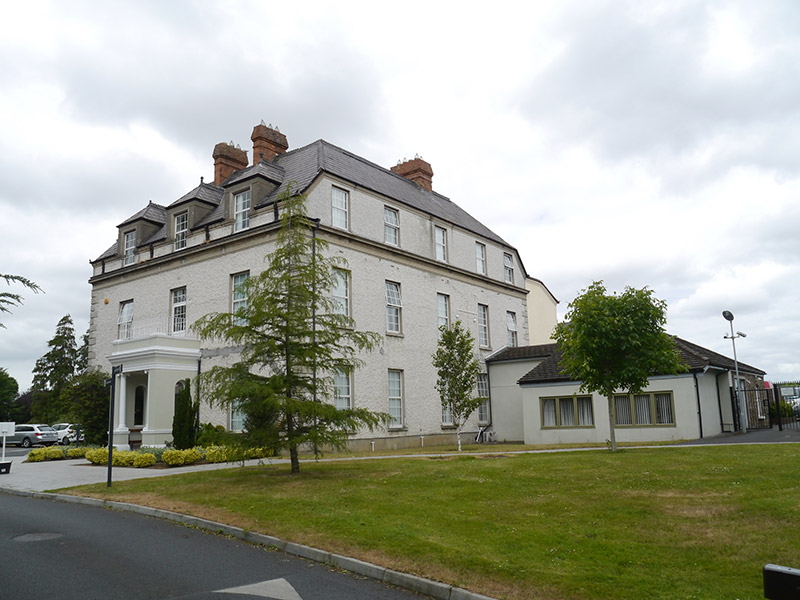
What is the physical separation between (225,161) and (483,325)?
16221 mm

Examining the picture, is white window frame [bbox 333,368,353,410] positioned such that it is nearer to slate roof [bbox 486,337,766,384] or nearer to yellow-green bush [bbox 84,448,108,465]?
slate roof [bbox 486,337,766,384]

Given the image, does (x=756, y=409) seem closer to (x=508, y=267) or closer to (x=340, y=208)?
(x=508, y=267)

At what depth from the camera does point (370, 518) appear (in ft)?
33.5

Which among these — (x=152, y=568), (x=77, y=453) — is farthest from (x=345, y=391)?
(x=152, y=568)

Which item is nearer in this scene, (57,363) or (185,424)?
(185,424)

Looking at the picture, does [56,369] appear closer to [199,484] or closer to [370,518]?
[199,484]

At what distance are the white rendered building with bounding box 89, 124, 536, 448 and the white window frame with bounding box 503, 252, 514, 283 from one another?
1.64 meters

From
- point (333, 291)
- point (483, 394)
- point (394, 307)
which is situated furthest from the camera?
point (483, 394)

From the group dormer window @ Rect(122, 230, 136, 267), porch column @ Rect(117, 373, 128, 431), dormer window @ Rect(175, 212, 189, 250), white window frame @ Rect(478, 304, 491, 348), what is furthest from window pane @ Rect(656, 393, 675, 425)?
dormer window @ Rect(122, 230, 136, 267)

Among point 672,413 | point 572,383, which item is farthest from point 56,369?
point 672,413

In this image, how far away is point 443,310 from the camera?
107 feet

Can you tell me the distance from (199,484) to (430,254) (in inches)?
751

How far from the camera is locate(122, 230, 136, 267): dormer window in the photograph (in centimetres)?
3284

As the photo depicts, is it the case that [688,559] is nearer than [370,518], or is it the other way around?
[688,559]
